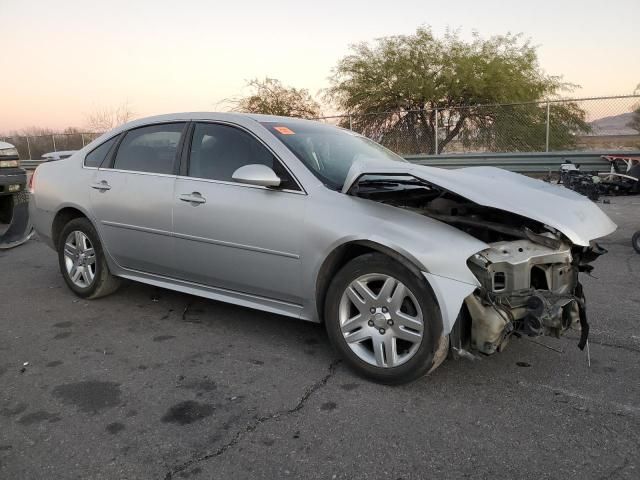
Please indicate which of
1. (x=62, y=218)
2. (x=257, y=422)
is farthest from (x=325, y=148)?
(x=62, y=218)

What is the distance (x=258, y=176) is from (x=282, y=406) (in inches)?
56.2

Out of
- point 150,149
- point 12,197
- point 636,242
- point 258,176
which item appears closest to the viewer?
point 258,176

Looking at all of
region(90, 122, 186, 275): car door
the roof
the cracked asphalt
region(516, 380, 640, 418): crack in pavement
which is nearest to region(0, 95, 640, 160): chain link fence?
the roof

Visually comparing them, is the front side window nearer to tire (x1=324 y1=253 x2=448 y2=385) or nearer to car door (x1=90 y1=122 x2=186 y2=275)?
car door (x1=90 y1=122 x2=186 y2=275)

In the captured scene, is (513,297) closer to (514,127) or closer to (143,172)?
(143,172)

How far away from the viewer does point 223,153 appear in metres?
4.13

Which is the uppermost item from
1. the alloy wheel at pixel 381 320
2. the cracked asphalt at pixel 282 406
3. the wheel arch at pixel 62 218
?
the wheel arch at pixel 62 218

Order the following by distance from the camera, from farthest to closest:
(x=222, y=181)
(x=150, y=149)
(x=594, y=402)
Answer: (x=150, y=149) < (x=222, y=181) < (x=594, y=402)

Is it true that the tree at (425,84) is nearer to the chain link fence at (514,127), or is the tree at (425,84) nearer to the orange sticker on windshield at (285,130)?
the chain link fence at (514,127)

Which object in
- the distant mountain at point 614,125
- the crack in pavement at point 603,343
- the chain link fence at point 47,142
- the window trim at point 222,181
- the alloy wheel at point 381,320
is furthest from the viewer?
the chain link fence at point 47,142

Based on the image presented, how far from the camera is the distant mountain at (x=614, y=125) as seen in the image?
43.4ft

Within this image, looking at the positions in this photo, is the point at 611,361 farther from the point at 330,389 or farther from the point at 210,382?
the point at 210,382

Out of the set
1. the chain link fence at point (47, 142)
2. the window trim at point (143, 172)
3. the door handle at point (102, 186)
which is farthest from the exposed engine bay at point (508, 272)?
the chain link fence at point (47, 142)

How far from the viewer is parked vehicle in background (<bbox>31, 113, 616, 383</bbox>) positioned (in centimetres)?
307
